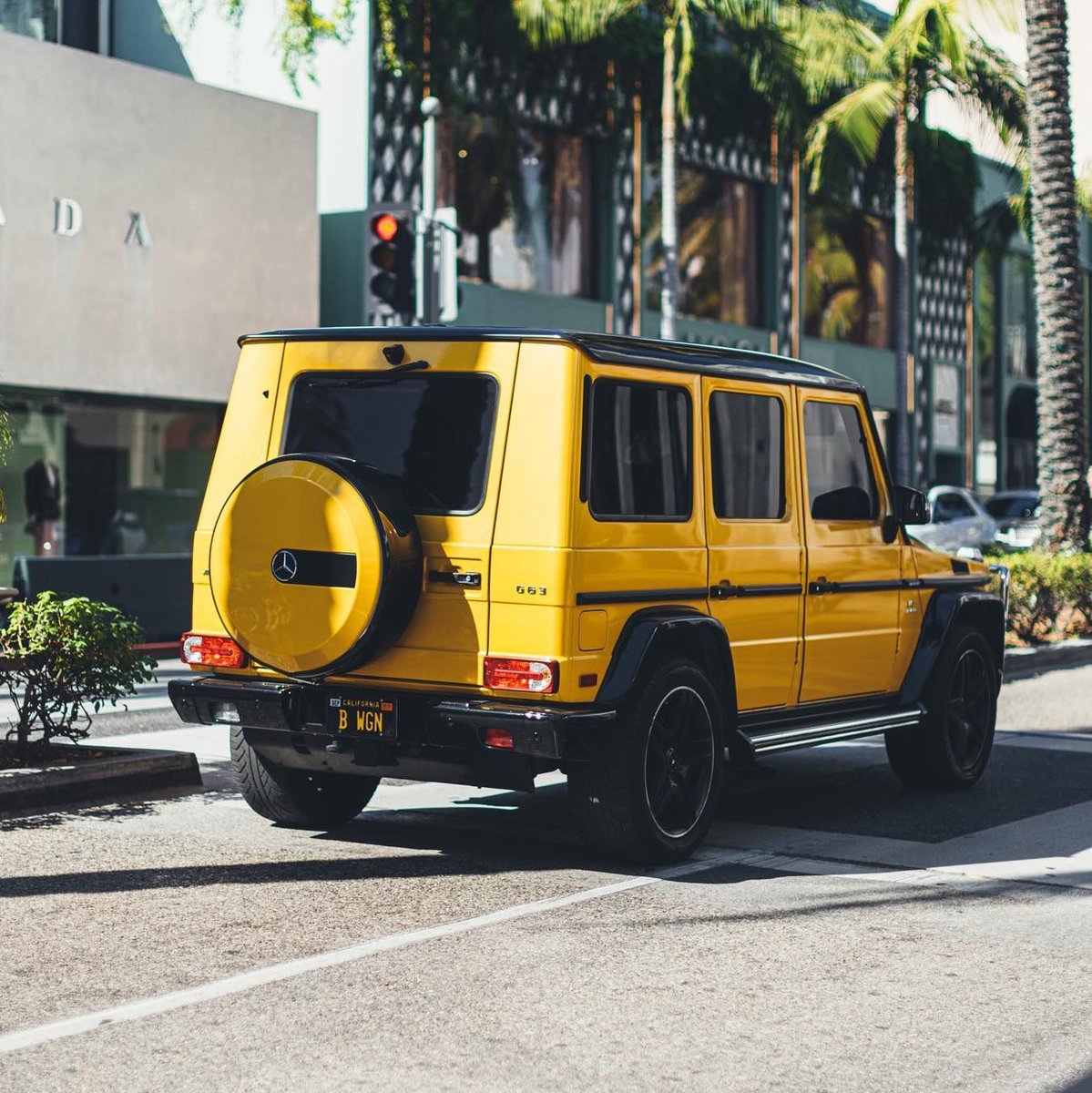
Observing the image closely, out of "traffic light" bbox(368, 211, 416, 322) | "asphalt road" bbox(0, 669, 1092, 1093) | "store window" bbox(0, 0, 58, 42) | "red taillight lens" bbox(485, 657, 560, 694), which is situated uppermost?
"store window" bbox(0, 0, 58, 42)

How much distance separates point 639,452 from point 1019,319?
4326cm

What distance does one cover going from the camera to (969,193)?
36312 millimetres

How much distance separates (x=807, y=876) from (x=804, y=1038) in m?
2.44

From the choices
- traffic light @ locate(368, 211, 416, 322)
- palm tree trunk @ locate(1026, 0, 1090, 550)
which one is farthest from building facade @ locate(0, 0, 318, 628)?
palm tree trunk @ locate(1026, 0, 1090, 550)

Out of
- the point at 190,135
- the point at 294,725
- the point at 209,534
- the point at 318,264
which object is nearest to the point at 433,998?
the point at 294,725

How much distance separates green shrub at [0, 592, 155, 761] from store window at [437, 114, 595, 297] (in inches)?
727

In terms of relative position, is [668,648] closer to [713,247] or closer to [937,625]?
[937,625]

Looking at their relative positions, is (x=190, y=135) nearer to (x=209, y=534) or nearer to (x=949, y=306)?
(x=209, y=534)

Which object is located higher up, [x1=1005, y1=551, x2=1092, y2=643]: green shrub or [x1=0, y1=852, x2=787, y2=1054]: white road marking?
[x1=1005, y1=551, x2=1092, y2=643]: green shrub

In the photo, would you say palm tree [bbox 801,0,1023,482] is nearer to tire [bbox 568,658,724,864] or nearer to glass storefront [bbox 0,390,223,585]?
glass storefront [bbox 0,390,223,585]

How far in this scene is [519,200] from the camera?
28.9 m

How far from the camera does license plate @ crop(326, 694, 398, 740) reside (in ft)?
24.5

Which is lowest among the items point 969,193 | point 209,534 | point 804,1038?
point 804,1038

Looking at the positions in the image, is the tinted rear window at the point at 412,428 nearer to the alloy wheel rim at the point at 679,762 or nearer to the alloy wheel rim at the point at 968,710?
the alloy wheel rim at the point at 679,762
